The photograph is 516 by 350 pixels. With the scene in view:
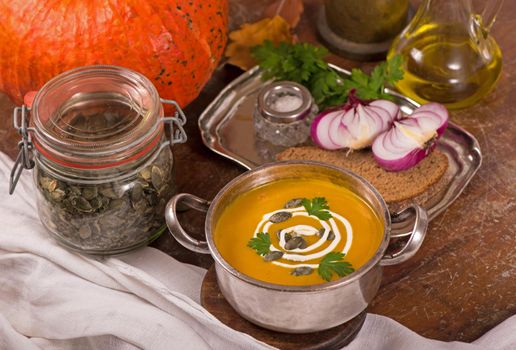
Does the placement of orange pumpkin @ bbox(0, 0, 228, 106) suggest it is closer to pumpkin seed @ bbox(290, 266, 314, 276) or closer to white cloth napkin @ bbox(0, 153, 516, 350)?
white cloth napkin @ bbox(0, 153, 516, 350)

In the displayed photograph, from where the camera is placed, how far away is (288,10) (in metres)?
2.30

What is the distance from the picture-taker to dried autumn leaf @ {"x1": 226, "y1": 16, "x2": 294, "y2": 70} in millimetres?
2219

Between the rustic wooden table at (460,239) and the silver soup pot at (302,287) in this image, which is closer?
the silver soup pot at (302,287)

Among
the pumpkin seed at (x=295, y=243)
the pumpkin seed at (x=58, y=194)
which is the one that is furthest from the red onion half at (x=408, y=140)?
the pumpkin seed at (x=58, y=194)

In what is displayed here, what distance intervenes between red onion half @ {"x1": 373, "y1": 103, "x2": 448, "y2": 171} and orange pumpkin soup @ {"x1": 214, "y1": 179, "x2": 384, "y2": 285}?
20 cm

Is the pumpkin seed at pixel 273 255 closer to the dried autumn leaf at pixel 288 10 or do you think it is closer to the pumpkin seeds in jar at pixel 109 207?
the pumpkin seeds in jar at pixel 109 207

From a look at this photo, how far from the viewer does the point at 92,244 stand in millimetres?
1734

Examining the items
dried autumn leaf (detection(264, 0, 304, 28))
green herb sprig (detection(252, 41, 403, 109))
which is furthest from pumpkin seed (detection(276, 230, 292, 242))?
dried autumn leaf (detection(264, 0, 304, 28))

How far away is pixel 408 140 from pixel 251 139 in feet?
1.24

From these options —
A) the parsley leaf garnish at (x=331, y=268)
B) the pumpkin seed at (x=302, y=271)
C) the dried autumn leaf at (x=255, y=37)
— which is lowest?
the dried autumn leaf at (x=255, y=37)

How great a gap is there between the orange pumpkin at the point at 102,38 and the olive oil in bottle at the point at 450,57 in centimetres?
52

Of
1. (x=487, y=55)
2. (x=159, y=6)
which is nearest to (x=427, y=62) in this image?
(x=487, y=55)

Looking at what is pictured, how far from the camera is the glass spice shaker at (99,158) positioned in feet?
5.30

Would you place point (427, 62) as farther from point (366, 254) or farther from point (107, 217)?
point (107, 217)
